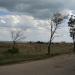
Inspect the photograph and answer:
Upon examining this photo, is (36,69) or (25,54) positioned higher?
(36,69)

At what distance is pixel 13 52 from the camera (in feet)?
132

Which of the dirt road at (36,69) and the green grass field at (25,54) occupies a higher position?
the dirt road at (36,69)

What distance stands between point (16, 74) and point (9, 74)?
0.47 metres

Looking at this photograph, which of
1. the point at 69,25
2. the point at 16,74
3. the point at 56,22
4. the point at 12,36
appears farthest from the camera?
the point at 12,36

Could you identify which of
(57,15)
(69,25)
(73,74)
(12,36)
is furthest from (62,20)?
(73,74)

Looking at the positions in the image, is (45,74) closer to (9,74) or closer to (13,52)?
(9,74)

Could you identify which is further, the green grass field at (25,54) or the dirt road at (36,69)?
the green grass field at (25,54)

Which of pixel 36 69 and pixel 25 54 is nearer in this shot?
pixel 36 69

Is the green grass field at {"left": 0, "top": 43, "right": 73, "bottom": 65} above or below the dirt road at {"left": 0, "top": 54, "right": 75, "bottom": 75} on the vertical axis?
below

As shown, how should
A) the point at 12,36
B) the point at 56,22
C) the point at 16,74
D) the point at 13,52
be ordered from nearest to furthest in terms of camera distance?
the point at 16,74, the point at 13,52, the point at 56,22, the point at 12,36

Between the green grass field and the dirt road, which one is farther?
the green grass field

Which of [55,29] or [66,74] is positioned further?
[55,29]

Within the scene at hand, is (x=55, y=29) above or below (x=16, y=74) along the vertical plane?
above

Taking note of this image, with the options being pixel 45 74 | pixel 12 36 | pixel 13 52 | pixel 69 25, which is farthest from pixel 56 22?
pixel 45 74
